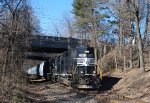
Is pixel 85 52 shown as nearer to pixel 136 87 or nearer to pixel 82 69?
pixel 82 69

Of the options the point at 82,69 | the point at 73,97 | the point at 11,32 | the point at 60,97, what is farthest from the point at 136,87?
the point at 11,32

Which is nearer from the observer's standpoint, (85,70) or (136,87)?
(136,87)

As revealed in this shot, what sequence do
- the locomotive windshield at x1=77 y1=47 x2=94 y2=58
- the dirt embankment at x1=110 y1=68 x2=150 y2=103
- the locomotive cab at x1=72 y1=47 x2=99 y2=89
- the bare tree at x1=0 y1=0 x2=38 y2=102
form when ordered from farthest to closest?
1. the locomotive windshield at x1=77 y1=47 x2=94 y2=58
2. the locomotive cab at x1=72 y1=47 x2=99 y2=89
3. the dirt embankment at x1=110 y1=68 x2=150 y2=103
4. the bare tree at x1=0 y1=0 x2=38 y2=102

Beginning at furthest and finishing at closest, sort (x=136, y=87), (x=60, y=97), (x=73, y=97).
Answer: (x=136, y=87), (x=73, y=97), (x=60, y=97)

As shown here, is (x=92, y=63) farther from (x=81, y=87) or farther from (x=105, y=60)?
(x=105, y=60)

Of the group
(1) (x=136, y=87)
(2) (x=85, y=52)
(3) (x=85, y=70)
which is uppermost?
(2) (x=85, y=52)

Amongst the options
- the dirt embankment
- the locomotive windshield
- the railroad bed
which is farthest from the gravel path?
the locomotive windshield

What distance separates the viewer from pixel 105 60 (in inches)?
2029

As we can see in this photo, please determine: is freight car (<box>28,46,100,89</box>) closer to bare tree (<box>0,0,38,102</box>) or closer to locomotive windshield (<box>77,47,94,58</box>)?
locomotive windshield (<box>77,47,94,58</box>)

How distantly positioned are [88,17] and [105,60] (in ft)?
30.5

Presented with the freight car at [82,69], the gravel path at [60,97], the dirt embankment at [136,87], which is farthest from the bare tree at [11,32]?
the dirt embankment at [136,87]

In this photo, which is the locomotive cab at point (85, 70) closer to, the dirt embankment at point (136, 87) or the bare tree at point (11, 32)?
the dirt embankment at point (136, 87)

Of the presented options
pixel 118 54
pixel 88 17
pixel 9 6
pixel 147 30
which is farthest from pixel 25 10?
pixel 88 17

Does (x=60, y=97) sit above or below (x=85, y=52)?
below
